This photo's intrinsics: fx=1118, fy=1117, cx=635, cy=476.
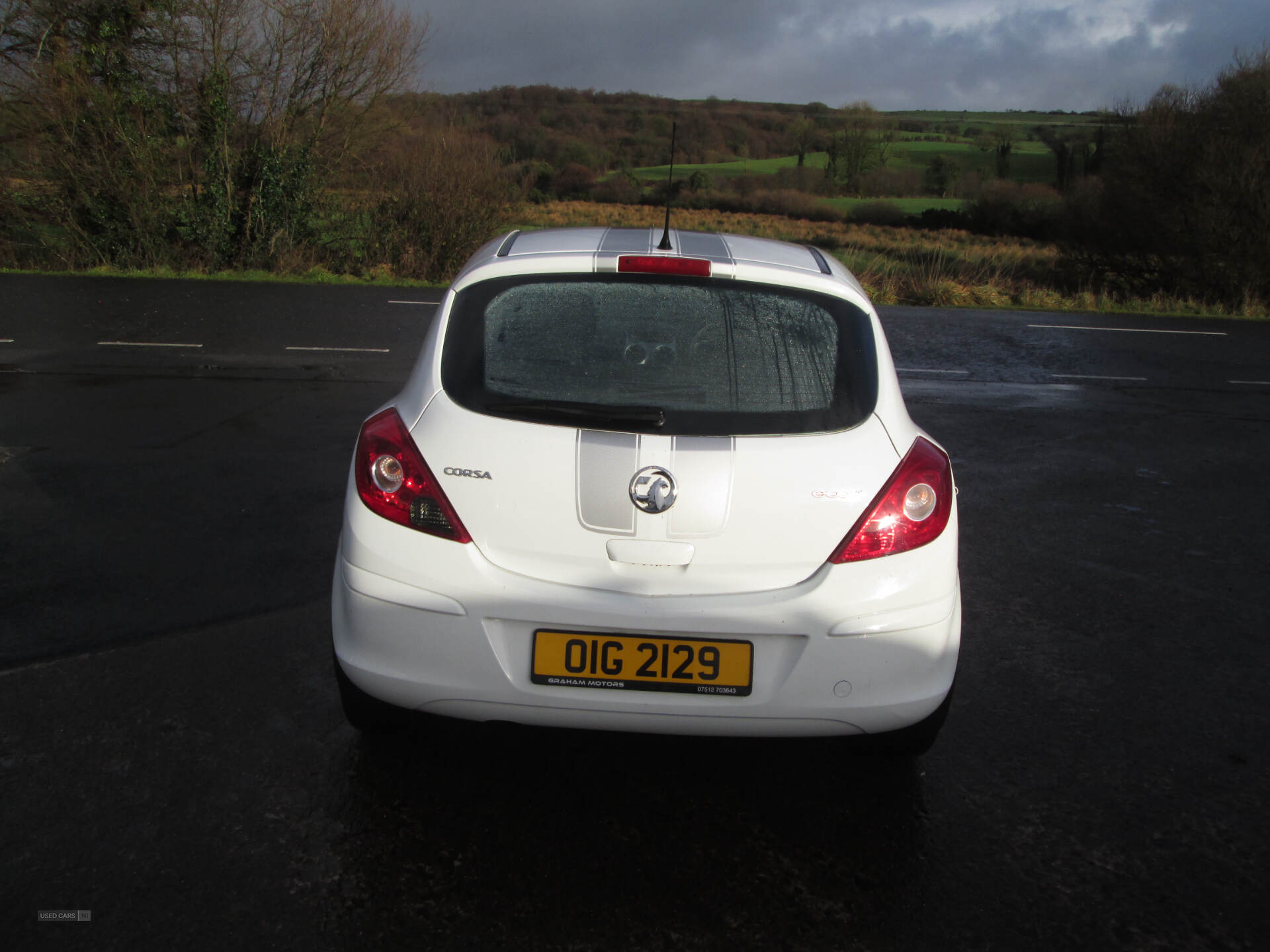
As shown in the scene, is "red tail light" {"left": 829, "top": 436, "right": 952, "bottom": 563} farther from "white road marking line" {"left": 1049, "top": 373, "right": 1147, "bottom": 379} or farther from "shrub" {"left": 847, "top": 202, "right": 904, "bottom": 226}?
"shrub" {"left": 847, "top": 202, "right": 904, "bottom": 226}

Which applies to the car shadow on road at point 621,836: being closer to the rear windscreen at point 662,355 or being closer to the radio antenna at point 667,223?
the rear windscreen at point 662,355

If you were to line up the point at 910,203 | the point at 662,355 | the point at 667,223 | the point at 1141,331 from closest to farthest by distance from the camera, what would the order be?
the point at 662,355 → the point at 667,223 → the point at 1141,331 → the point at 910,203

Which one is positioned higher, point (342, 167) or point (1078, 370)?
point (342, 167)

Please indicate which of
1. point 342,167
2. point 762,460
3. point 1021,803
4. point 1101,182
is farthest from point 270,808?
point 1101,182

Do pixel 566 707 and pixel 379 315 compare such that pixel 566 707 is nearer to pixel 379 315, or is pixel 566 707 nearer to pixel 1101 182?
pixel 379 315

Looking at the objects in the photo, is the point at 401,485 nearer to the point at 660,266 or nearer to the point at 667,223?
the point at 660,266

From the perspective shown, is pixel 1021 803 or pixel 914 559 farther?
pixel 1021 803

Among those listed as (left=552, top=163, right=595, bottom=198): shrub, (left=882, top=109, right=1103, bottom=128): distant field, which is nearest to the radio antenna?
(left=552, top=163, right=595, bottom=198): shrub

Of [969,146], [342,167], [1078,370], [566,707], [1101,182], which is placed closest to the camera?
[566,707]

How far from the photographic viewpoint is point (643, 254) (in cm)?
318

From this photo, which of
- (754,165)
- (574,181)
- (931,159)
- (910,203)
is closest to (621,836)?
(574,181)

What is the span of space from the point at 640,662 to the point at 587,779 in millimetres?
644

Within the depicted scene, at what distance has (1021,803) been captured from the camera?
315cm

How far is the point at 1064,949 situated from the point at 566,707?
1.27 meters
